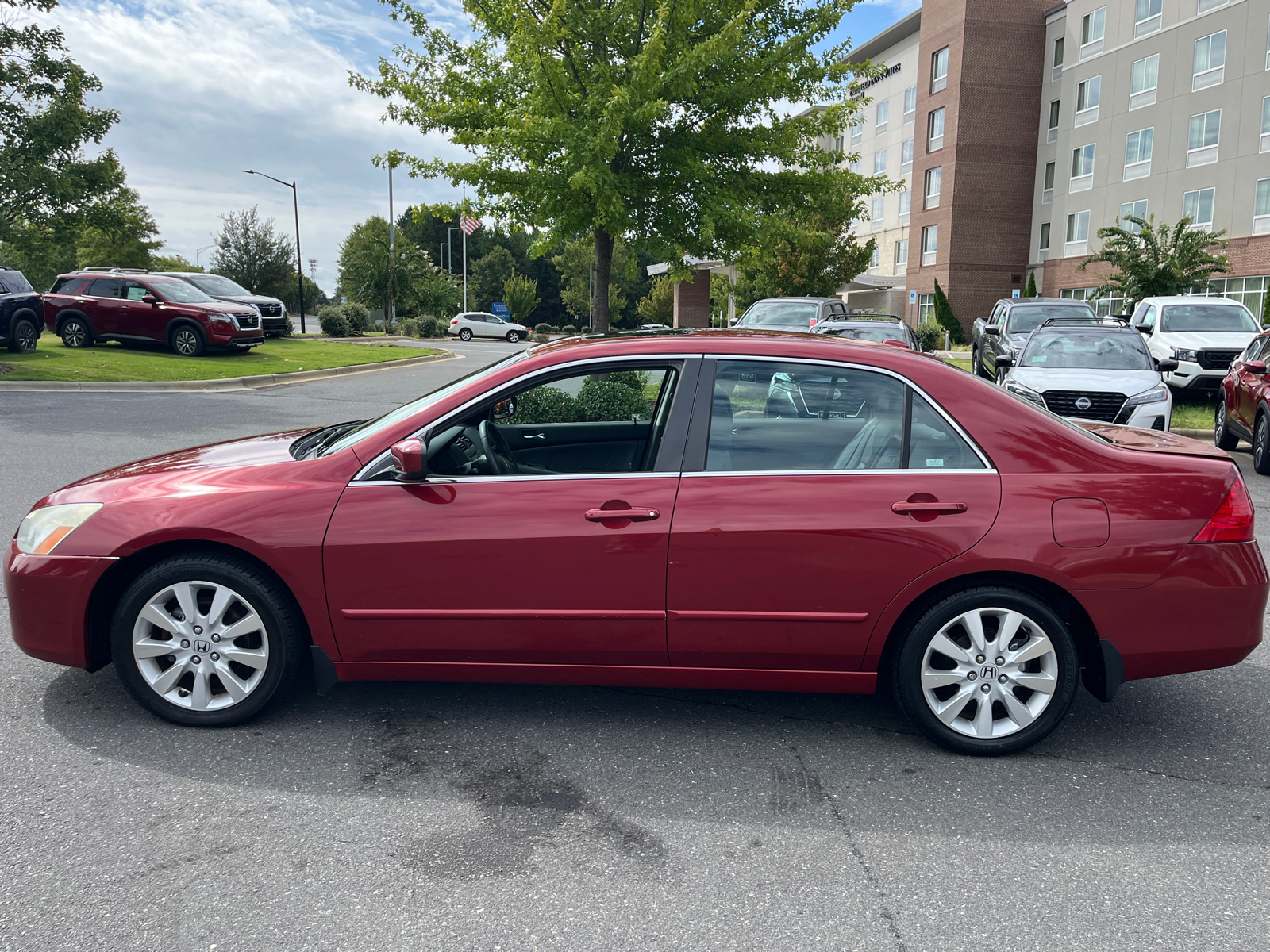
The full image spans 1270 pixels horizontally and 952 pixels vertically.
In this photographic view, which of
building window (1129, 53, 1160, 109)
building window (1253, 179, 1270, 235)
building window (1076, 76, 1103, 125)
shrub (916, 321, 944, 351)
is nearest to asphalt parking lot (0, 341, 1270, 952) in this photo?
building window (1253, 179, 1270, 235)

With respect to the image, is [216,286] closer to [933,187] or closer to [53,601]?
[53,601]

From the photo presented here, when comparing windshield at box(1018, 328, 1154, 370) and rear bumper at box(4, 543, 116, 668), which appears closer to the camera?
rear bumper at box(4, 543, 116, 668)

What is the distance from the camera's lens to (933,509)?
11.9 feet

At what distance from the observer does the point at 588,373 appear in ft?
12.8

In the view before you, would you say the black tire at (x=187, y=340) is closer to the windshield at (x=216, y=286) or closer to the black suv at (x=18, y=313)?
the windshield at (x=216, y=286)

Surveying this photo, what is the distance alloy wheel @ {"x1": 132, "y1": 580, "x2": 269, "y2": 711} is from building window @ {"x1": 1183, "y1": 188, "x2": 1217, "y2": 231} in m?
42.3

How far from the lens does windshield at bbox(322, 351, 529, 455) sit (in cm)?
397

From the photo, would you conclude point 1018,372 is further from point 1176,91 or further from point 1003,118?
point 1003,118

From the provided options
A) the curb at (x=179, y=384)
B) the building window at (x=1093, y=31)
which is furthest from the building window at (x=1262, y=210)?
the curb at (x=179, y=384)

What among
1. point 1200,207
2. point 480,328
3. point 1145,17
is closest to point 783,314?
point 1200,207

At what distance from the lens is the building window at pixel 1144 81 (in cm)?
4050

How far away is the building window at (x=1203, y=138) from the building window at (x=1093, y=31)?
24.9 ft

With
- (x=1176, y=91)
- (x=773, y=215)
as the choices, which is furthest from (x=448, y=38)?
(x=1176, y=91)

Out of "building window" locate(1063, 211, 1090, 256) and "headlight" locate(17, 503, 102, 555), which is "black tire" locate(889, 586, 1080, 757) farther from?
"building window" locate(1063, 211, 1090, 256)
